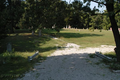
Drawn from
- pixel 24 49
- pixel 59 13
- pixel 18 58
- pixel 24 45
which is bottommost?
pixel 24 49

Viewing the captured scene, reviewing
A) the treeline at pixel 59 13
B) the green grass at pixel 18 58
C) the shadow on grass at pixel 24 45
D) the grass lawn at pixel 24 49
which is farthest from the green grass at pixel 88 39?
the treeline at pixel 59 13

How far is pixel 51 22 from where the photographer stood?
45.8 feet

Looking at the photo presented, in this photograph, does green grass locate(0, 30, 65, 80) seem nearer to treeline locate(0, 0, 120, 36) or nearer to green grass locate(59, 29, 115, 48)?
treeline locate(0, 0, 120, 36)

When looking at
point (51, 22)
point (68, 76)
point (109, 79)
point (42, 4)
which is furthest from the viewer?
point (51, 22)

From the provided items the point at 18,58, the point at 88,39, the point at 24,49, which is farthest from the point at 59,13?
the point at 88,39

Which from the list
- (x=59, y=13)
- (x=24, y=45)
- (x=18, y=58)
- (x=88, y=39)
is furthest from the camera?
(x=88, y=39)

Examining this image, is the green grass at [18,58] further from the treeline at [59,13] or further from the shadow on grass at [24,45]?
the treeline at [59,13]

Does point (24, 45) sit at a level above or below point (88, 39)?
above

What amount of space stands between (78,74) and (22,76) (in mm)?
2904

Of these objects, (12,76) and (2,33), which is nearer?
(12,76)

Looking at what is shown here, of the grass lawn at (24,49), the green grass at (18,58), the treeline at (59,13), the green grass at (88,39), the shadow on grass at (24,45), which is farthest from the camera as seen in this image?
the green grass at (88,39)

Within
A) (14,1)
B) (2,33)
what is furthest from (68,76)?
(14,1)

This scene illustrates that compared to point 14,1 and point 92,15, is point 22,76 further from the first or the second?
point 14,1

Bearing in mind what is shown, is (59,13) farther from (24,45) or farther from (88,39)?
(88,39)
